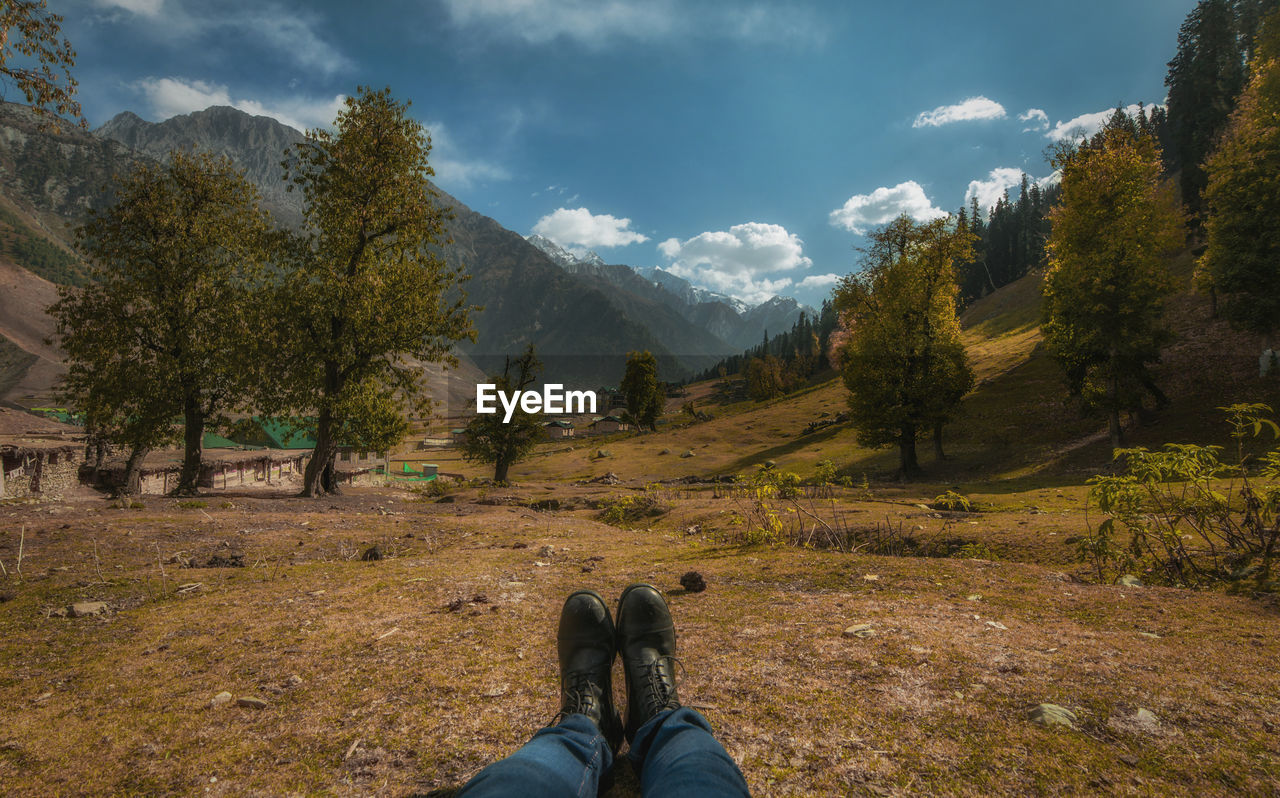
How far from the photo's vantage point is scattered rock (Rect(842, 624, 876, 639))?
4406 mm

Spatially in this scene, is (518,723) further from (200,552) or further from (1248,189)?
(1248,189)

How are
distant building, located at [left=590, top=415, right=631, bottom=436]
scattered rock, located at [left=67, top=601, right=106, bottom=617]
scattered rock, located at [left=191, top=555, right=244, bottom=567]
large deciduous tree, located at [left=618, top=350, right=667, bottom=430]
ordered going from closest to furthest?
scattered rock, located at [left=67, top=601, right=106, bottom=617] → scattered rock, located at [left=191, top=555, right=244, bottom=567] → large deciduous tree, located at [left=618, top=350, right=667, bottom=430] → distant building, located at [left=590, top=415, right=631, bottom=436]

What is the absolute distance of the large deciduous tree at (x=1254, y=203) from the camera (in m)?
22.8

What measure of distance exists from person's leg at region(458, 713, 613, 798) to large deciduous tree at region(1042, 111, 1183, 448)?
3216 cm

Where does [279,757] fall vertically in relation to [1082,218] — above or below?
below

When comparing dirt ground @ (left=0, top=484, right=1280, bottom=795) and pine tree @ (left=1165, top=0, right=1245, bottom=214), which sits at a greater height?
pine tree @ (left=1165, top=0, right=1245, bottom=214)

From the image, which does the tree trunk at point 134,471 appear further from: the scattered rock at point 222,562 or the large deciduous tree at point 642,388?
the large deciduous tree at point 642,388

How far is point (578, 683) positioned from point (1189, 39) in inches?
4789

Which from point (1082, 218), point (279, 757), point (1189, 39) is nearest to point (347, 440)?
point (279, 757)

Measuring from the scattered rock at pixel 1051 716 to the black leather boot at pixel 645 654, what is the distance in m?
2.14


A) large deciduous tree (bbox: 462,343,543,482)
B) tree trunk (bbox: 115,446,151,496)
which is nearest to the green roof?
large deciduous tree (bbox: 462,343,543,482)

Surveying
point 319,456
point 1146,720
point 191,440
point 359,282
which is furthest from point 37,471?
point 1146,720

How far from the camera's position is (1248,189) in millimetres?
23594

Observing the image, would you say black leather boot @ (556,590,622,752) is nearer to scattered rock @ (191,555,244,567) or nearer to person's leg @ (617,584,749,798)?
person's leg @ (617,584,749,798)
